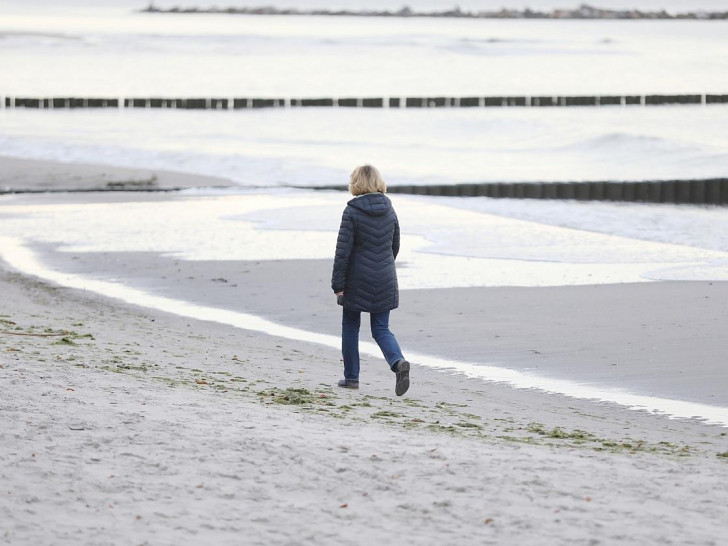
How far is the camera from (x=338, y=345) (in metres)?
9.34

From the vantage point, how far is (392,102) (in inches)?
2613

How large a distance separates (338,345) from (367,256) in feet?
7.82

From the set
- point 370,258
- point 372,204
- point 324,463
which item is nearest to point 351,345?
point 370,258

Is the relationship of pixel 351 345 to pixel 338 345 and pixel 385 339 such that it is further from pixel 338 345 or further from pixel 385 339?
pixel 338 345

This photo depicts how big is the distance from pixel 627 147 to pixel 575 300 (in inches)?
1199

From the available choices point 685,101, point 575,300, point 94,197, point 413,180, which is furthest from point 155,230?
point 685,101

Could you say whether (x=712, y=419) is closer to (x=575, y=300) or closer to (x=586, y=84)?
(x=575, y=300)

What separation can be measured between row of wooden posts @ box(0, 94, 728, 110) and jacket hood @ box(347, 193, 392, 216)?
186 feet

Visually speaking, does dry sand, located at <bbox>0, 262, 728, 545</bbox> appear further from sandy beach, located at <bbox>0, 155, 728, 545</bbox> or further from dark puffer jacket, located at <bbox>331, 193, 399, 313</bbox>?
dark puffer jacket, located at <bbox>331, 193, 399, 313</bbox>

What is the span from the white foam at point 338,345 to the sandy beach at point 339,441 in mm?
191

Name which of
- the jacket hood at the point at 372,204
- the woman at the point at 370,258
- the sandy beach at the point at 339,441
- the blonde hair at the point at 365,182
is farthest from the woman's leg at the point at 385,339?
the blonde hair at the point at 365,182

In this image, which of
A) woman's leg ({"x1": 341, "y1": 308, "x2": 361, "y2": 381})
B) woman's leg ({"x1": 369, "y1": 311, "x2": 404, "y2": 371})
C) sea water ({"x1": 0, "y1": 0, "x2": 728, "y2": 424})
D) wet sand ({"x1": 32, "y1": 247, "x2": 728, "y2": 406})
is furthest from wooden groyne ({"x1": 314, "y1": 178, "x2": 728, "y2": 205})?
woman's leg ({"x1": 369, "y1": 311, "x2": 404, "y2": 371})

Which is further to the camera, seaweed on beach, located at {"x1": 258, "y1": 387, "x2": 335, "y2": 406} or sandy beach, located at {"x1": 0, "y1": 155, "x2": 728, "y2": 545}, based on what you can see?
seaweed on beach, located at {"x1": 258, "y1": 387, "x2": 335, "y2": 406}

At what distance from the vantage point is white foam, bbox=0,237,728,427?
23.5ft
